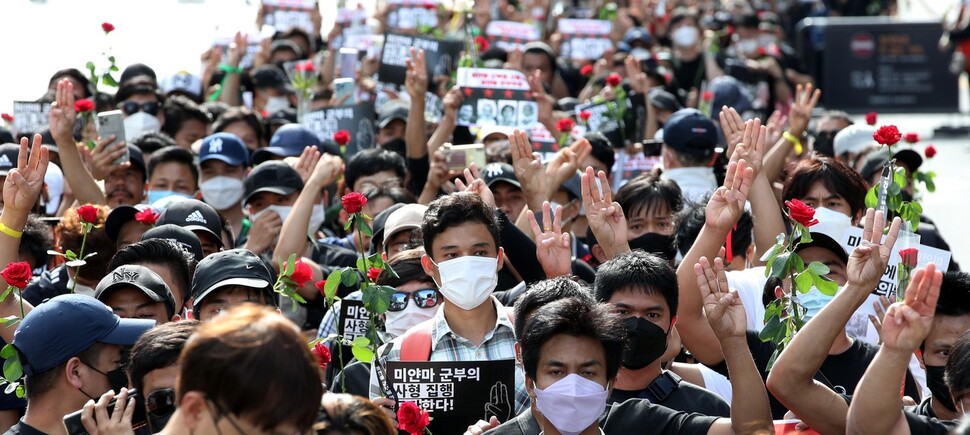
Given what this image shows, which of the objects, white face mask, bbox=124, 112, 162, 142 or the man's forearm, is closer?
the man's forearm

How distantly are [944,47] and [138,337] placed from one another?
54.6 feet

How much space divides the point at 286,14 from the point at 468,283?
436 inches

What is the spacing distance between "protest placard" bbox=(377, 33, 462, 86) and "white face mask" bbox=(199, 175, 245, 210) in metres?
2.51

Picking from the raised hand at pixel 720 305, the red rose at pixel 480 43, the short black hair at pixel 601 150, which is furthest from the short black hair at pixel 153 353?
the red rose at pixel 480 43

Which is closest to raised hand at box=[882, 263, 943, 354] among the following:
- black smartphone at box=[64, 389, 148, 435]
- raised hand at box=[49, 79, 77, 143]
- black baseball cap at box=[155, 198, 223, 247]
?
black smartphone at box=[64, 389, 148, 435]

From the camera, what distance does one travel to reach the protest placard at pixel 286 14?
15.7 metres

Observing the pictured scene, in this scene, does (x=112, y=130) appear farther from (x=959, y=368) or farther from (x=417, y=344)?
(x=959, y=368)

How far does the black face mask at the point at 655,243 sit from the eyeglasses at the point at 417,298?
51.8 inches

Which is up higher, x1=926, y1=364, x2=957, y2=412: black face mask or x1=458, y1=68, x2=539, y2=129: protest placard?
x1=458, y1=68, x2=539, y2=129: protest placard

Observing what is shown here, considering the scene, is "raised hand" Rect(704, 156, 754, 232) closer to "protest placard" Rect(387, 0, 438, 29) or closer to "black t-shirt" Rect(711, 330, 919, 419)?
"black t-shirt" Rect(711, 330, 919, 419)

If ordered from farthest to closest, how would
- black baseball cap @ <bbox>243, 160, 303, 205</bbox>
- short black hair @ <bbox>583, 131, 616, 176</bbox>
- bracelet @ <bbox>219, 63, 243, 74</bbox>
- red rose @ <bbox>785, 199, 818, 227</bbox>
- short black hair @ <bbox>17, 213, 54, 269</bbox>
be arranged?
bracelet @ <bbox>219, 63, 243, 74</bbox> < short black hair @ <bbox>583, 131, 616, 176</bbox> < black baseball cap @ <bbox>243, 160, 303, 205</bbox> < short black hair @ <bbox>17, 213, 54, 269</bbox> < red rose @ <bbox>785, 199, 818, 227</bbox>

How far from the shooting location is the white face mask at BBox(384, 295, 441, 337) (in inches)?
230

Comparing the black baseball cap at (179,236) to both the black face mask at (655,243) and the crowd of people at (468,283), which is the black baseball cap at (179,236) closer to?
the crowd of people at (468,283)

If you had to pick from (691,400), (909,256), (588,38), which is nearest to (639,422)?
(691,400)
